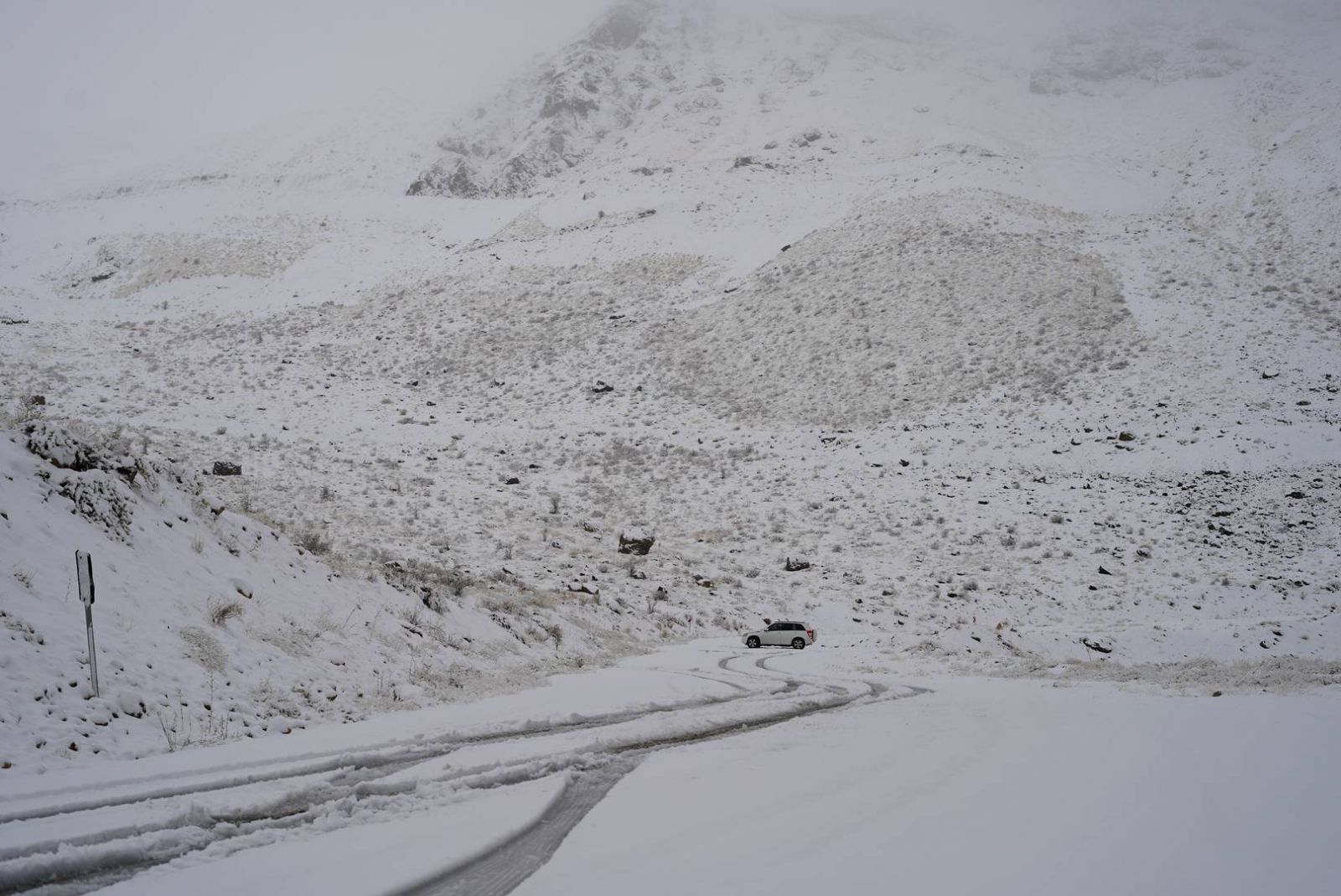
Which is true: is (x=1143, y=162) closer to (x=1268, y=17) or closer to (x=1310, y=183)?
(x=1310, y=183)

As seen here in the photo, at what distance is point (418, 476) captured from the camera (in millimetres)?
29328

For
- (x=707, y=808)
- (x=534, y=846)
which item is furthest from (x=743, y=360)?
(x=534, y=846)

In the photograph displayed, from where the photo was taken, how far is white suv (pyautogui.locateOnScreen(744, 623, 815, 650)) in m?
18.8

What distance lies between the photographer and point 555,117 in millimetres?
74188

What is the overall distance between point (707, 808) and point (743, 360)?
37772 millimetres

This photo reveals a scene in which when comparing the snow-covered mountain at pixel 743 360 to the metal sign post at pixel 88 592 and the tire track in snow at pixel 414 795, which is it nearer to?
the metal sign post at pixel 88 592

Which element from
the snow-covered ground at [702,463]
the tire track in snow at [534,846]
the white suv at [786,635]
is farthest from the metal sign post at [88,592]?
the white suv at [786,635]

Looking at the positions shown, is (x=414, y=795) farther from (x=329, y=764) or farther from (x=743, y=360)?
(x=743, y=360)

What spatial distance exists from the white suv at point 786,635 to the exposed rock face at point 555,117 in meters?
57.4

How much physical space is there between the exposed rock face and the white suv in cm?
5739

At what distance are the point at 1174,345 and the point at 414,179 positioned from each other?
62928mm

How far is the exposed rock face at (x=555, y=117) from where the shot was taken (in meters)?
68.3

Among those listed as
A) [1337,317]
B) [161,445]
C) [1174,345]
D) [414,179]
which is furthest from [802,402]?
[414,179]

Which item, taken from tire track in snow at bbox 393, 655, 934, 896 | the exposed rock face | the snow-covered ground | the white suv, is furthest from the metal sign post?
the exposed rock face
